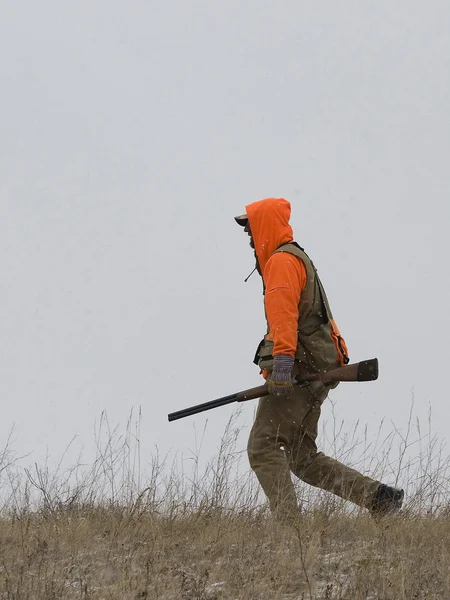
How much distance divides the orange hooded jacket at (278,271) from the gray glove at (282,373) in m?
0.04

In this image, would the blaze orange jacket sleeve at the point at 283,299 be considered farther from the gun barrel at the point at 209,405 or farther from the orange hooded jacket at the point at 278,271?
the gun barrel at the point at 209,405

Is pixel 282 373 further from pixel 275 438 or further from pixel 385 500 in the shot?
pixel 385 500

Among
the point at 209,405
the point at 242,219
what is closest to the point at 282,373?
the point at 209,405

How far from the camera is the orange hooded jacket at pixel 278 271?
16.7 ft

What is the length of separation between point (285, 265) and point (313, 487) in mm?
1346

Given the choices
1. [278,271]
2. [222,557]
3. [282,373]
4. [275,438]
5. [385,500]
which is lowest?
[222,557]

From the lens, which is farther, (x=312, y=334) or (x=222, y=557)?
(x=312, y=334)

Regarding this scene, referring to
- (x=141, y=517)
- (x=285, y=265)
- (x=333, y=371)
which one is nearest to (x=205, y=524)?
(x=141, y=517)

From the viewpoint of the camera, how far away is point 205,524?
506 cm

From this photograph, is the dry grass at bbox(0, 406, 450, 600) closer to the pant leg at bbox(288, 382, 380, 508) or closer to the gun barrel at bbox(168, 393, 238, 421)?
the pant leg at bbox(288, 382, 380, 508)

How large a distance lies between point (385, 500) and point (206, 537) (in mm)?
1101

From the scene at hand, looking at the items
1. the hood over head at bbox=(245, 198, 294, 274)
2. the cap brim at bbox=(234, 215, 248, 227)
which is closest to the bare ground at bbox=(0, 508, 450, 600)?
the hood over head at bbox=(245, 198, 294, 274)

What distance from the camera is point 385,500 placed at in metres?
5.19

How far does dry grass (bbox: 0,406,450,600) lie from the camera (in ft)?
13.2
